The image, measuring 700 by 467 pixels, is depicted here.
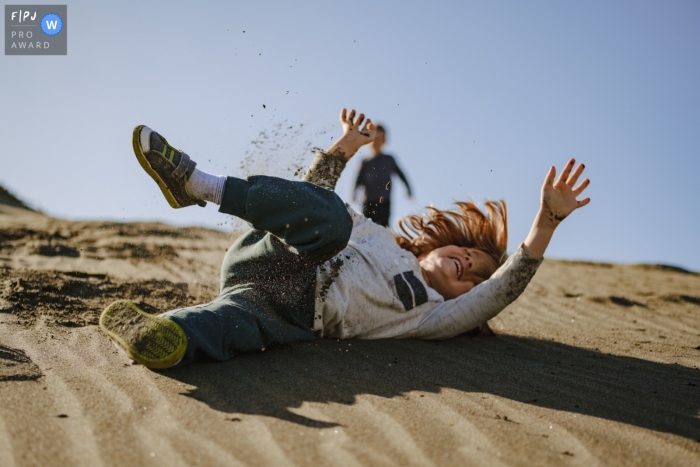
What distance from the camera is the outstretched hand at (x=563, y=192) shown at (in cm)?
298

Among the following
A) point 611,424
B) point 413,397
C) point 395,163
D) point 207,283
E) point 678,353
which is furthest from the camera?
point 395,163

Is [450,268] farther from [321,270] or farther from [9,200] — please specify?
[9,200]

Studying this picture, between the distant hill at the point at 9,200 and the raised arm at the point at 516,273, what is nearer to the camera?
the raised arm at the point at 516,273

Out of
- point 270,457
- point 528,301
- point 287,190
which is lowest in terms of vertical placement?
point 528,301

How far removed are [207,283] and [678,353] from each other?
12.1ft

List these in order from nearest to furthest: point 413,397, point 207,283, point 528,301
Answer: point 413,397
point 207,283
point 528,301

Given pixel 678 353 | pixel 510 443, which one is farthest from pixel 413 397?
pixel 678 353

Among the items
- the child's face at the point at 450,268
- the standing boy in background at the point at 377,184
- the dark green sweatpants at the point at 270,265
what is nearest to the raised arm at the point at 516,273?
the child's face at the point at 450,268

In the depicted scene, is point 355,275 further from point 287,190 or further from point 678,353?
point 678,353

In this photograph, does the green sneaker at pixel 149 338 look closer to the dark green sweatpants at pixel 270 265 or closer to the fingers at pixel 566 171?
the dark green sweatpants at pixel 270 265

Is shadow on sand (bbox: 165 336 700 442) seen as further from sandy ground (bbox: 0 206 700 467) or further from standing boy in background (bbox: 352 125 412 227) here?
standing boy in background (bbox: 352 125 412 227)

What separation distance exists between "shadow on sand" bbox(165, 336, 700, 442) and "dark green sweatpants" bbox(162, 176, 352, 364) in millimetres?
114

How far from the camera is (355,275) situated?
3.13 m

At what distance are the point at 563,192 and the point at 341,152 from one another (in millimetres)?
1361
